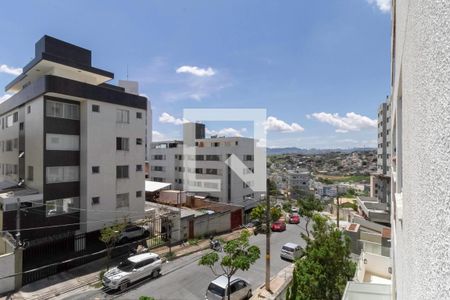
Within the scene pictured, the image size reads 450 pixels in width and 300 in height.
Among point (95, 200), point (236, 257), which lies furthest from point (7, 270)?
point (236, 257)

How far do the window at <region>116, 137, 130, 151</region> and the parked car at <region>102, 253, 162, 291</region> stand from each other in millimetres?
8763

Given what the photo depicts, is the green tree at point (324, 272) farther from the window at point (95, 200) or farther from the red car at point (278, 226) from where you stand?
the red car at point (278, 226)

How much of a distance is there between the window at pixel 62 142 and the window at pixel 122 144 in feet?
8.88

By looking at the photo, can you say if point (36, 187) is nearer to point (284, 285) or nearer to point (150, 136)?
point (284, 285)

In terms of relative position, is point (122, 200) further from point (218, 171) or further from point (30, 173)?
point (218, 171)

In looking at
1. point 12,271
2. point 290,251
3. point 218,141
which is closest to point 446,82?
point 12,271

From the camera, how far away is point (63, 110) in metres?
17.3

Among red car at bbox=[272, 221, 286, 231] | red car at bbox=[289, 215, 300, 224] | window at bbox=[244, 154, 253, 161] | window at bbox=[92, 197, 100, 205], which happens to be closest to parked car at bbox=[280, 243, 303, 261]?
red car at bbox=[272, 221, 286, 231]

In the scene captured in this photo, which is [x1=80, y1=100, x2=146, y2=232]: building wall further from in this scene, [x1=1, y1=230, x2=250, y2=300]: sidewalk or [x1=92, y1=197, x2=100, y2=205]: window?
[x1=1, y1=230, x2=250, y2=300]: sidewalk

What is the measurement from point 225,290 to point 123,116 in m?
14.7

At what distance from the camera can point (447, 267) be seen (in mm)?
758

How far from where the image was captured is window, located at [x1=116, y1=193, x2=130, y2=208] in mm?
19492

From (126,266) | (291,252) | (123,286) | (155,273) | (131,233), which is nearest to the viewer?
(123,286)

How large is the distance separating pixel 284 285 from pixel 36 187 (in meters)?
16.1
